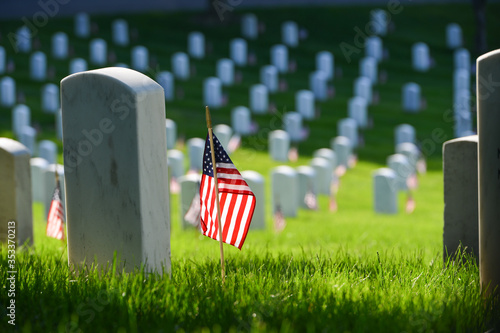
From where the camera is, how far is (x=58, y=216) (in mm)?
5762

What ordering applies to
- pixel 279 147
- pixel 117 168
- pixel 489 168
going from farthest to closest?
1. pixel 279 147
2. pixel 117 168
3. pixel 489 168

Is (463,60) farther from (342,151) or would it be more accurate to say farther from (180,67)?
(342,151)

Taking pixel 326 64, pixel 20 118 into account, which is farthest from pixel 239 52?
pixel 20 118

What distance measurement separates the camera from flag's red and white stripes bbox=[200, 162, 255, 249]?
167 inches

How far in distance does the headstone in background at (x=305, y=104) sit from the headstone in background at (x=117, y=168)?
14.5 metres

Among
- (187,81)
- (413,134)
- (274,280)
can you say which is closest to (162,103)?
(274,280)

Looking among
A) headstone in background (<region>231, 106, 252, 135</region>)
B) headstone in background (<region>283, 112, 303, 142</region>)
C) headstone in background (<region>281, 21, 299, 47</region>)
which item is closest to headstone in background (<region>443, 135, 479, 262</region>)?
headstone in background (<region>283, 112, 303, 142</region>)

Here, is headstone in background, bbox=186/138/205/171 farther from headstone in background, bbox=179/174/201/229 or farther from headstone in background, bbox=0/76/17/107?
headstone in background, bbox=0/76/17/107

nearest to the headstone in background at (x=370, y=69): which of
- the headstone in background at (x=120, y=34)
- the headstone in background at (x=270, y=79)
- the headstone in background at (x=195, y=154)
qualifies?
the headstone in background at (x=270, y=79)

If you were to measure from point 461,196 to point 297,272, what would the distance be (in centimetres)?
145

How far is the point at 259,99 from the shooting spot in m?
19.2

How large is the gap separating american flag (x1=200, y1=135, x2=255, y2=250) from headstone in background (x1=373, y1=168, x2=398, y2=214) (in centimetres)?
808

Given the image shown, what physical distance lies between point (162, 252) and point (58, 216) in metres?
1.56

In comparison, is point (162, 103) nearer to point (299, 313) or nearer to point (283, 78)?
point (299, 313)
